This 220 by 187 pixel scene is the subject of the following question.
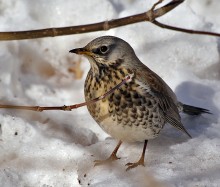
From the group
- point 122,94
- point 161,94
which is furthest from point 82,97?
point 122,94

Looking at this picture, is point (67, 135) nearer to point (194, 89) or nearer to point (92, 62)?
point (92, 62)

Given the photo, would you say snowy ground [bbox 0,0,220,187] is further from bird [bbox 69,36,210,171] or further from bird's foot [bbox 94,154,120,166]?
A: bird [bbox 69,36,210,171]

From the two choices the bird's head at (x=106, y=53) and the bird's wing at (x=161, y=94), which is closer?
the bird's head at (x=106, y=53)

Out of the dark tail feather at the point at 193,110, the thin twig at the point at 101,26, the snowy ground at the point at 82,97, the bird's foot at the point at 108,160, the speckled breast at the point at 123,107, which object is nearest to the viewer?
the thin twig at the point at 101,26

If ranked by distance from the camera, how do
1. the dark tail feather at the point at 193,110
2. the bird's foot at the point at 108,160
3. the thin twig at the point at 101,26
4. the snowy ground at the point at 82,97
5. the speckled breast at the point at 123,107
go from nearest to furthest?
1. the thin twig at the point at 101,26
2. the speckled breast at the point at 123,107
3. the snowy ground at the point at 82,97
4. the bird's foot at the point at 108,160
5. the dark tail feather at the point at 193,110

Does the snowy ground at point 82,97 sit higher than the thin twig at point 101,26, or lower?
lower

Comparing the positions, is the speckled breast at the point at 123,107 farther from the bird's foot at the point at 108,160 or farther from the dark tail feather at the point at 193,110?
the dark tail feather at the point at 193,110

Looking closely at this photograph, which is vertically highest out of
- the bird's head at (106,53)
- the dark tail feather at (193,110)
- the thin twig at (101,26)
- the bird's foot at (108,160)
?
the thin twig at (101,26)

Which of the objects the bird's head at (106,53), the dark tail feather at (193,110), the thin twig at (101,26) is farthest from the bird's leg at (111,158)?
the thin twig at (101,26)
